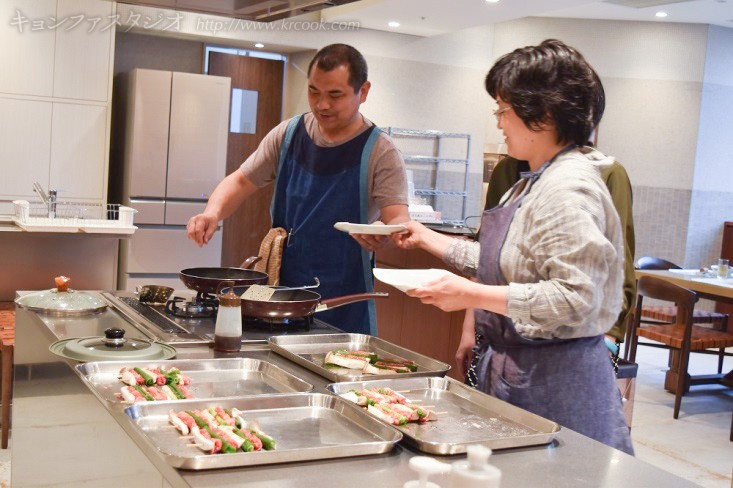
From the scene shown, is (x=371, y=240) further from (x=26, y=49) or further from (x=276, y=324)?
(x=26, y=49)

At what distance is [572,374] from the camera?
6.02 ft

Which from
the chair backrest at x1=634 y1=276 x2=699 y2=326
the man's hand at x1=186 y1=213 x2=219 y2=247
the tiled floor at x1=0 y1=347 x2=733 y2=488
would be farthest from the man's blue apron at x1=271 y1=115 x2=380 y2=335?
the chair backrest at x1=634 y1=276 x2=699 y2=326

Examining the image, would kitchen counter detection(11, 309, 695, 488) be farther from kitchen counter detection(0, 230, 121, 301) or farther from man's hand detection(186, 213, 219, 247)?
kitchen counter detection(0, 230, 121, 301)

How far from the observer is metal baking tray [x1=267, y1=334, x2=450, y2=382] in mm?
1960

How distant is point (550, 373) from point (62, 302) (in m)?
1.49

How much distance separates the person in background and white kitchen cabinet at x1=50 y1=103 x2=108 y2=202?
4.66 meters

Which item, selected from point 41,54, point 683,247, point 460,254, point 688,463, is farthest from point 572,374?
point 683,247

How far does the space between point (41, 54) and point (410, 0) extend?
284 cm

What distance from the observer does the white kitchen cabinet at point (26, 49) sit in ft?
20.2

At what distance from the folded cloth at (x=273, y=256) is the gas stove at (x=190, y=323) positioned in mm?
301

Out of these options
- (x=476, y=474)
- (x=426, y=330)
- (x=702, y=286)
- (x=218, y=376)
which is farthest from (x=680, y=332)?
(x=476, y=474)

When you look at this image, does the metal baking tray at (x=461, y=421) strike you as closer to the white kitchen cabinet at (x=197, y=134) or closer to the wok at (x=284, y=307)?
the wok at (x=284, y=307)

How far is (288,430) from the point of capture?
1604mm

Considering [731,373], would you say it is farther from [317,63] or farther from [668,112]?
[317,63]
